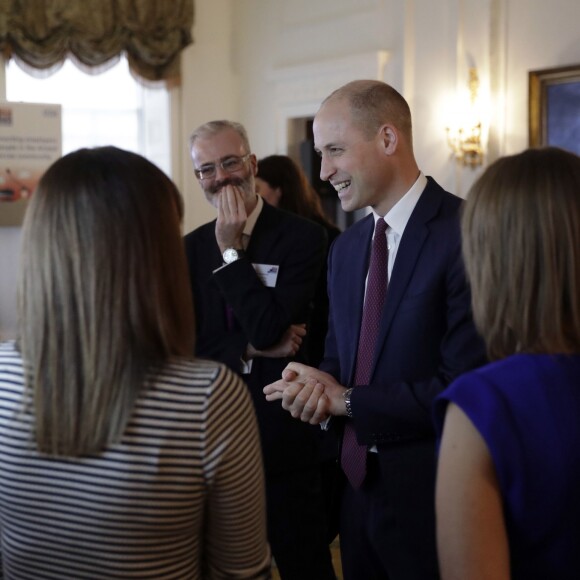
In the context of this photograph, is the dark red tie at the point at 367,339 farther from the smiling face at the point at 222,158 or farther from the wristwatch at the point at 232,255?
the smiling face at the point at 222,158

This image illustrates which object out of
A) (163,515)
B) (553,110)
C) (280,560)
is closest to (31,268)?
(163,515)

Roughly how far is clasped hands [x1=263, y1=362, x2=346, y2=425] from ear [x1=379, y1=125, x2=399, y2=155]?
64 centimetres

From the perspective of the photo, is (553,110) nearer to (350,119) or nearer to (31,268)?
(350,119)

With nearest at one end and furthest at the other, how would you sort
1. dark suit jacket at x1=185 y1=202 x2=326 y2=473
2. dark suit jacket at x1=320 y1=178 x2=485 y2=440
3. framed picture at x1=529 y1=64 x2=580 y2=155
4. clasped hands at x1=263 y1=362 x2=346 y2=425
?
1. dark suit jacket at x1=320 y1=178 x2=485 y2=440
2. clasped hands at x1=263 y1=362 x2=346 y2=425
3. dark suit jacket at x1=185 y1=202 x2=326 y2=473
4. framed picture at x1=529 y1=64 x2=580 y2=155

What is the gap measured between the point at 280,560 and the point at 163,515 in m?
1.70

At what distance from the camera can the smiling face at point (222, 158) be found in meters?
2.94

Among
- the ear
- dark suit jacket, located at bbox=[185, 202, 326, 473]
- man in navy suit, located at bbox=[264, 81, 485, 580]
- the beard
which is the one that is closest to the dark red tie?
man in navy suit, located at bbox=[264, 81, 485, 580]

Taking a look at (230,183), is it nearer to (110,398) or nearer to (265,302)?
(265,302)

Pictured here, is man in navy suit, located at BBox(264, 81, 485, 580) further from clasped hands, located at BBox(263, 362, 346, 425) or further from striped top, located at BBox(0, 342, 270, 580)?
striped top, located at BBox(0, 342, 270, 580)

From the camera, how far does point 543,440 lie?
1.20 m

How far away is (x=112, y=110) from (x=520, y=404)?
648cm

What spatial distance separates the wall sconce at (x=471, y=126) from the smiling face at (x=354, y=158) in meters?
3.54

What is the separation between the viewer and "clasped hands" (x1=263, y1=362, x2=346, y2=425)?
2053mm

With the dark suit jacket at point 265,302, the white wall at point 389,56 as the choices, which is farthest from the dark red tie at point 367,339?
the white wall at point 389,56
